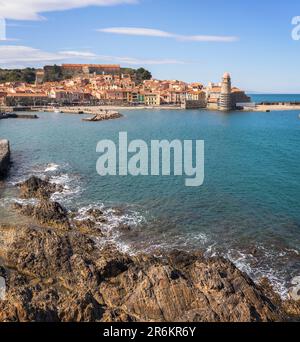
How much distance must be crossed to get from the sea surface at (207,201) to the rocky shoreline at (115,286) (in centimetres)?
190

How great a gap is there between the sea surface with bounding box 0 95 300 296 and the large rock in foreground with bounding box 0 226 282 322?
8.09 feet

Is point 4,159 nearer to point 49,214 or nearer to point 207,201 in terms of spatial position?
point 49,214

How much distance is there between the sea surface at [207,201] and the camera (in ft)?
63.2

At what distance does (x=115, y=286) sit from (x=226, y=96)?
351 feet

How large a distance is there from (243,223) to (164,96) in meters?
109

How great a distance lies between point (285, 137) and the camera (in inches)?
2372

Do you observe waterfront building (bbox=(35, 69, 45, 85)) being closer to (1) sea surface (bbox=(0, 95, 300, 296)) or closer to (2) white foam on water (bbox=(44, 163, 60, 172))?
(1) sea surface (bbox=(0, 95, 300, 296))

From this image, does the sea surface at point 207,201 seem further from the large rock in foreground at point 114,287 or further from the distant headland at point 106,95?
the distant headland at point 106,95

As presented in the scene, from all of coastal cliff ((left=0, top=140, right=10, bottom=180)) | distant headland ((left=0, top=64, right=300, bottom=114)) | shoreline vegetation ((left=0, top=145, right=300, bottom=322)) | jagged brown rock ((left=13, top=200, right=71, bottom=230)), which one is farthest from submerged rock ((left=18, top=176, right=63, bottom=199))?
distant headland ((left=0, top=64, right=300, bottom=114))

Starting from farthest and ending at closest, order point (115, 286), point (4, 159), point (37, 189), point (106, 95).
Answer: point (106, 95) < point (4, 159) < point (37, 189) < point (115, 286)

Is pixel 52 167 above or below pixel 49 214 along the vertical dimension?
above

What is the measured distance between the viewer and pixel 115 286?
46.5ft

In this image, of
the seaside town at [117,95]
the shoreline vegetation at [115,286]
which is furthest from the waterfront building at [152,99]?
the shoreline vegetation at [115,286]

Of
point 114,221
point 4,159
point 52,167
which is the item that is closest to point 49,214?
point 114,221
